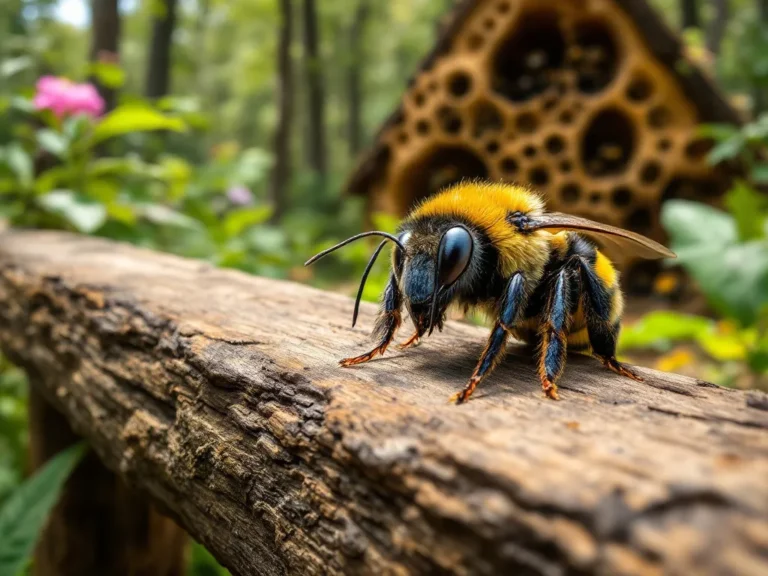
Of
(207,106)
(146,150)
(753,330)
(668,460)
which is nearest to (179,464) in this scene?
(668,460)

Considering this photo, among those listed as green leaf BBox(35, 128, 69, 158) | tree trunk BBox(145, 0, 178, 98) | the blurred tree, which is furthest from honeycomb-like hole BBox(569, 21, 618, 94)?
tree trunk BBox(145, 0, 178, 98)

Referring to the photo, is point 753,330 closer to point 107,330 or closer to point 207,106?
point 107,330

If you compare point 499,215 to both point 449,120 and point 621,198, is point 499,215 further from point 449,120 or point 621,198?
point 449,120

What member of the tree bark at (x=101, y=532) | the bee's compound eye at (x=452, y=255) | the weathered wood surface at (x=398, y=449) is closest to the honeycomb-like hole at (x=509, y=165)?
the weathered wood surface at (x=398, y=449)

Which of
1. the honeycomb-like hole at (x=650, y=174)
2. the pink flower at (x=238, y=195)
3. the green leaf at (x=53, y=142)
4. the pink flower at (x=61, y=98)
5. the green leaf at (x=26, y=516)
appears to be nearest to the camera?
the green leaf at (x=26, y=516)

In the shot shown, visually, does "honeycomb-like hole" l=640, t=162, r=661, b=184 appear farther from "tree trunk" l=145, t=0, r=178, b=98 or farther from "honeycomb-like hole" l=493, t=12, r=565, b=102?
"tree trunk" l=145, t=0, r=178, b=98

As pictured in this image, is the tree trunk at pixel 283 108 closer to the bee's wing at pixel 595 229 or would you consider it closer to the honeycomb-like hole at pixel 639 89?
the honeycomb-like hole at pixel 639 89

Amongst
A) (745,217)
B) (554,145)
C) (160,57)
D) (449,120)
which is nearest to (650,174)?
(554,145)
